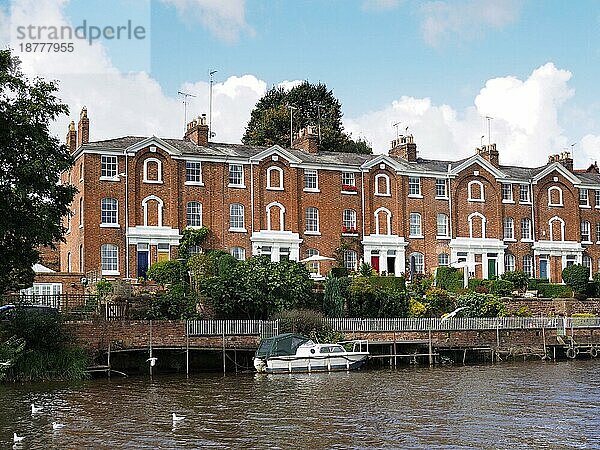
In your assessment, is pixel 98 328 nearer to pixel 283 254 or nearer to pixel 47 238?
pixel 47 238

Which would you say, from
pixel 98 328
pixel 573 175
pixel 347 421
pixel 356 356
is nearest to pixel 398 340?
pixel 356 356

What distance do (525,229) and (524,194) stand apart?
278 cm

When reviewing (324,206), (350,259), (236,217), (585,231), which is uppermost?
(324,206)

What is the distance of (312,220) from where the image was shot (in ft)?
207

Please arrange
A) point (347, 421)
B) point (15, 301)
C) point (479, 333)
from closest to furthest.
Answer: point (347, 421) < point (15, 301) < point (479, 333)

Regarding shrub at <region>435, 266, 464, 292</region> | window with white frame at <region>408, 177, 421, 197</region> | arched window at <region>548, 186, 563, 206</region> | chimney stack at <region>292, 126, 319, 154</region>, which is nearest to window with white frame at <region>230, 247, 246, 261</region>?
chimney stack at <region>292, 126, 319, 154</region>

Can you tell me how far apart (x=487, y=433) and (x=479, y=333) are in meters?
25.2

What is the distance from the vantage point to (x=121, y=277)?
56.6 m

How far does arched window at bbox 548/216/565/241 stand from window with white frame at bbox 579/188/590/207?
2970mm

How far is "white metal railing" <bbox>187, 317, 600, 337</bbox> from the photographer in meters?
46.4

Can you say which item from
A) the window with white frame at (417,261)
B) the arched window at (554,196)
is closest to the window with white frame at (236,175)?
the window with white frame at (417,261)

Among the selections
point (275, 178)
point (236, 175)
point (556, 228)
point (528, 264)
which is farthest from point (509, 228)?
point (236, 175)

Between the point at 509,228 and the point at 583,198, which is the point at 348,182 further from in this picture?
the point at 583,198

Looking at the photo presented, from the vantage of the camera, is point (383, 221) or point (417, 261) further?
point (417, 261)
